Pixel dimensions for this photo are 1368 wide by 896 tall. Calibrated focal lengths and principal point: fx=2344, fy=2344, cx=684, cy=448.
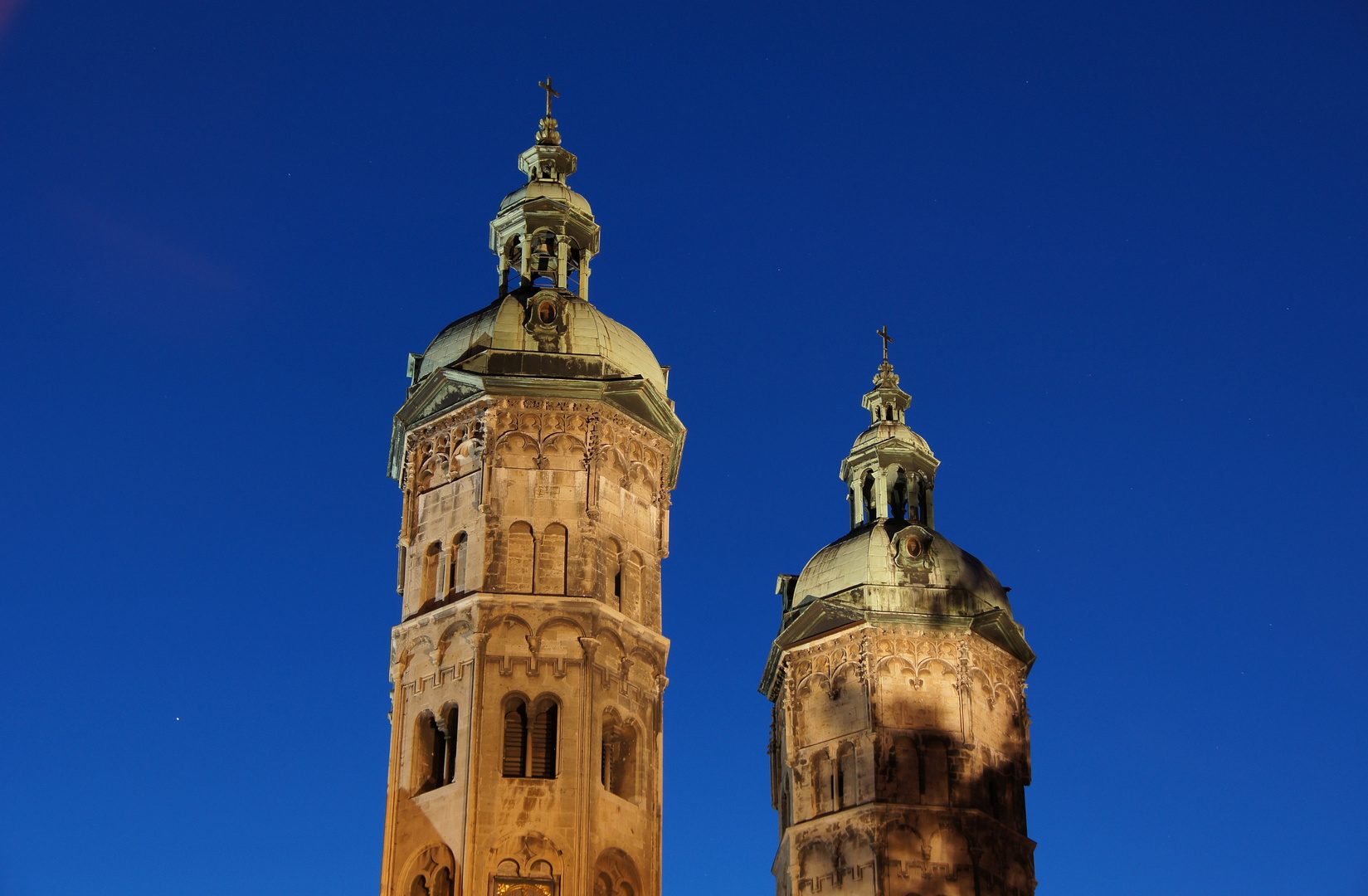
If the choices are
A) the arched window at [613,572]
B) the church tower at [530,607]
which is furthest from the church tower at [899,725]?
the arched window at [613,572]

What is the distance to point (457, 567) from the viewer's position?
56.2 m

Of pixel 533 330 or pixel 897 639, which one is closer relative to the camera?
pixel 533 330

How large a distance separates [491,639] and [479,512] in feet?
11.6

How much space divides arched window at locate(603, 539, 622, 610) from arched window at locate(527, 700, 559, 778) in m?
3.20

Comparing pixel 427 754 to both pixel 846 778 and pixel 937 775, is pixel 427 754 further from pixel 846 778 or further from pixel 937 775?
pixel 937 775

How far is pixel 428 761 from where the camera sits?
5378cm

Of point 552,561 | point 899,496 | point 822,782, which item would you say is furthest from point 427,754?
point 899,496

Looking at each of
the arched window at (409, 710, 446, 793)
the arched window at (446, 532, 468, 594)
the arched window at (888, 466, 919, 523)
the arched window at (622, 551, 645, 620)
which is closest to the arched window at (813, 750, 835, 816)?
the arched window at (888, 466, 919, 523)

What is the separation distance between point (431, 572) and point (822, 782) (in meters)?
20.8

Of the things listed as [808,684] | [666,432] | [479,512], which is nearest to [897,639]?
[808,684]

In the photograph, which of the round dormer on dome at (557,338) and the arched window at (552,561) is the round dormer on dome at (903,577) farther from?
the arched window at (552,561)

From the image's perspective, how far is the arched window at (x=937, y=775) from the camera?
7128 cm

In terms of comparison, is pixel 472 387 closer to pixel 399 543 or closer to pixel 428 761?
pixel 399 543

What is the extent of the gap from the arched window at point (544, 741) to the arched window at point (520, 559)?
9.64 ft
